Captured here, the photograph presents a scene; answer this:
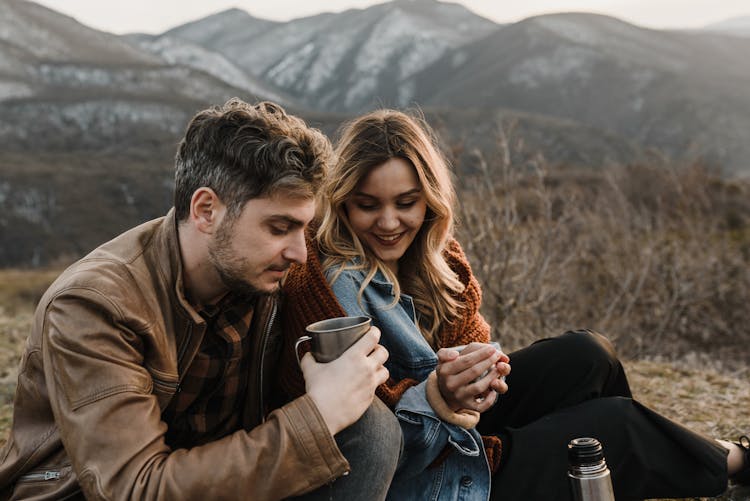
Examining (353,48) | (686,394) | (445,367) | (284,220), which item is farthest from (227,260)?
(353,48)

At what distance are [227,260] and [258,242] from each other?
4.4 inches

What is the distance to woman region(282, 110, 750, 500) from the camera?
2.47 m

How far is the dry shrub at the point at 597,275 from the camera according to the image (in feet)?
21.9

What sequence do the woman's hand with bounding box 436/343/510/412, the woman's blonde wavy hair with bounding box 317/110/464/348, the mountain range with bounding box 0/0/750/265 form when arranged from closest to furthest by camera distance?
1. the woman's hand with bounding box 436/343/510/412
2. the woman's blonde wavy hair with bounding box 317/110/464/348
3. the mountain range with bounding box 0/0/750/265

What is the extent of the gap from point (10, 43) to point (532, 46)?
79119 millimetres

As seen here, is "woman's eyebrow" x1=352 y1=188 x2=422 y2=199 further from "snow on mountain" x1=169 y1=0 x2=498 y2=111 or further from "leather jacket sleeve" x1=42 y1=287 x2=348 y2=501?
"snow on mountain" x1=169 y1=0 x2=498 y2=111

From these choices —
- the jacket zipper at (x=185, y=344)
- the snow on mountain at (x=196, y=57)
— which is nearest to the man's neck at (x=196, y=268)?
the jacket zipper at (x=185, y=344)

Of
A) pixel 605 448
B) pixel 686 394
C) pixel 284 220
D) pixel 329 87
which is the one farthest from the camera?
pixel 329 87

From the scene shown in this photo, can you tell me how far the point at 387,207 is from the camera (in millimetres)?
2832

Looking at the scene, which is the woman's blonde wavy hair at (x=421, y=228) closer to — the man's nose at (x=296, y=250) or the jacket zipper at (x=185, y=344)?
the man's nose at (x=296, y=250)

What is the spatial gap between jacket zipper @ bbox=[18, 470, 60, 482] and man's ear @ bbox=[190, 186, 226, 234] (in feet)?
Result: 2.67

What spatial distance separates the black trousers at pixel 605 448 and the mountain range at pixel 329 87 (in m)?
4.11

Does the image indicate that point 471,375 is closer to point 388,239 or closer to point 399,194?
point 388,239

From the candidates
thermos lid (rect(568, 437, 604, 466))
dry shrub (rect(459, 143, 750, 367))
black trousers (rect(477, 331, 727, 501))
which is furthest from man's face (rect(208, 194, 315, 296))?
dry shrub (rect(459, 143, 750, 367))
